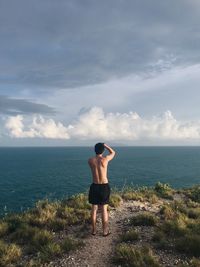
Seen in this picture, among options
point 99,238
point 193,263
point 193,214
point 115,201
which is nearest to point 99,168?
point 99,238

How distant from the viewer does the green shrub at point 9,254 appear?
28.3ft

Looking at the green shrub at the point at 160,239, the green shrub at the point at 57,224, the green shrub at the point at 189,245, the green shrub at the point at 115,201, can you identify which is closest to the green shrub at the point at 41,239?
the green shrub at the point at 57,224

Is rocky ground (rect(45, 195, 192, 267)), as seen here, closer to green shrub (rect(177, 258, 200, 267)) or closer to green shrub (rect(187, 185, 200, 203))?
green shrub (rect(177, 258, 200, 267))

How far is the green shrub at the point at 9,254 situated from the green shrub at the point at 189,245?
4.81 metres

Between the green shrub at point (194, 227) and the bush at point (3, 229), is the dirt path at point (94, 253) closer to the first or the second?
the green shrub at point (194, 227)

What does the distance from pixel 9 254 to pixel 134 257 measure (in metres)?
3.69

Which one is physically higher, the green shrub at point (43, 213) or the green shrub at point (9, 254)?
the green shrub at point (43, 213)

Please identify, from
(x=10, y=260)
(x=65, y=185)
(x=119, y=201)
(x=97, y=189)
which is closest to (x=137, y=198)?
(x=119, y=201)

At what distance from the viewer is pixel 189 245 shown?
893 centimetres

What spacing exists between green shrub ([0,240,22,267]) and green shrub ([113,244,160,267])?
2942 millimetres

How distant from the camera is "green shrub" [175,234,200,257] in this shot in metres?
8.74

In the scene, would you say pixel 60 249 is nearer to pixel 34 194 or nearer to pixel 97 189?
pixel 97 189

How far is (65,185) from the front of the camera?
7556 centimetres

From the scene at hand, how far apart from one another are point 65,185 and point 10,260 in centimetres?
6779
